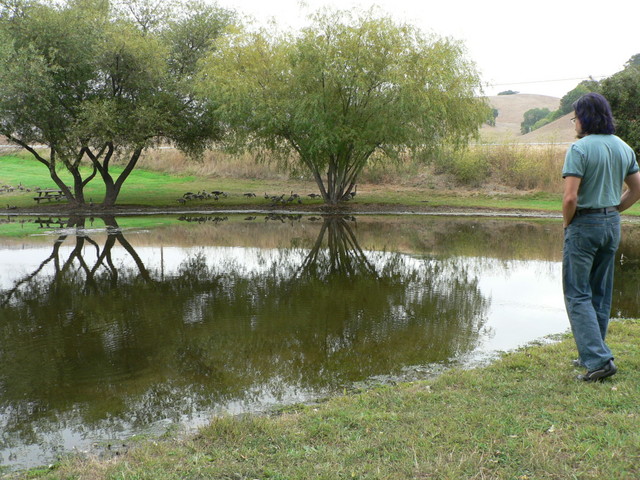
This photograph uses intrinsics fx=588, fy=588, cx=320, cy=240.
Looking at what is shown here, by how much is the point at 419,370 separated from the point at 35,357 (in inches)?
161

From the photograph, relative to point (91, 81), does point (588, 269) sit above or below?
below

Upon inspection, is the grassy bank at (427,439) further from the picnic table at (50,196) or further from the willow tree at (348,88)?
the picnic table at (50,196)

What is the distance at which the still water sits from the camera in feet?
16.5

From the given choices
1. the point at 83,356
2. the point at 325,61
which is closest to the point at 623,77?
the point at 325,61

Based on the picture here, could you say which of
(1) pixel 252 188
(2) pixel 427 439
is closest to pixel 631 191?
(2) pixel 427 439

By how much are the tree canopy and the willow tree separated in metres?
2.45

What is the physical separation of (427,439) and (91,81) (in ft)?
87.6

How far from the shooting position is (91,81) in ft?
87.0

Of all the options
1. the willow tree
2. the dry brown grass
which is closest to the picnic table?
the dry brown grass

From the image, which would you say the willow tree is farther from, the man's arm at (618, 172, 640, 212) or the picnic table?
the man's arm at (618, 172, 640, 212)

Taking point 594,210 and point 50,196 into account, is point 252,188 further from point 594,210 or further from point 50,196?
point 594,210

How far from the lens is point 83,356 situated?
6.39 metres

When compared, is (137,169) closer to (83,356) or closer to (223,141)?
(223,141)

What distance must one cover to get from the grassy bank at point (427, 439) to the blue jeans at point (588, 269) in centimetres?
27
